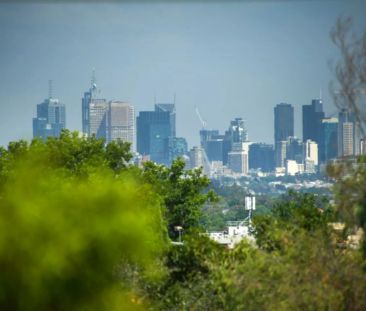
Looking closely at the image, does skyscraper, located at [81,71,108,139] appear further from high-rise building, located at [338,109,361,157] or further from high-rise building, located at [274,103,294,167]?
high-rise building, located at [338,109,361,157]

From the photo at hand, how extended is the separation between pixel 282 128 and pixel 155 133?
58.2ft

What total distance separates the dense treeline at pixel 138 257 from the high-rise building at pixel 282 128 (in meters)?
134

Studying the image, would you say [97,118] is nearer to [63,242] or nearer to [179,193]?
[179,193]

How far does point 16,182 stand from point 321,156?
5017 inches

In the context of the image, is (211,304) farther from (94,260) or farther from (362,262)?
(94,260)

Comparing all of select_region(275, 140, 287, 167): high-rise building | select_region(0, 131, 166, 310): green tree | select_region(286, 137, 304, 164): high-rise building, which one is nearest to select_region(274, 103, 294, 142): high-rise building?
select_region(275, 140, 287, 167): high-rise building

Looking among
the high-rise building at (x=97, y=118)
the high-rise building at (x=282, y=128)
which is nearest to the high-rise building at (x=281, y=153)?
the high-rise building at (x=282, y=128)

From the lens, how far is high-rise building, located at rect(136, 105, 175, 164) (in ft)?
491

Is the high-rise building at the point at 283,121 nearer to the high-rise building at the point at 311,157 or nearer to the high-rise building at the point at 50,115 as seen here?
the high-rise building at the point at 311,157

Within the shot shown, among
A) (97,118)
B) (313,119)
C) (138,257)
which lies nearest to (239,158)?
(313,119)

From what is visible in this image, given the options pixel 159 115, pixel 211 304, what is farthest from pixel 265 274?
pixel 159 115

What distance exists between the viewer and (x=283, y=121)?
146 m

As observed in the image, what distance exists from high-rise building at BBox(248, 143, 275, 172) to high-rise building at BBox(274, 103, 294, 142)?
3905 millimetres

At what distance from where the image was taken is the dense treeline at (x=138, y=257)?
6234mm
